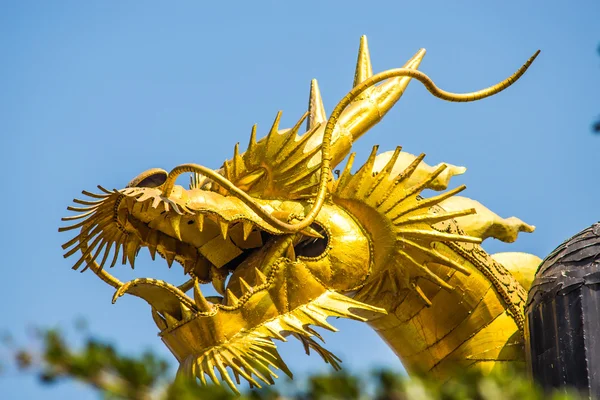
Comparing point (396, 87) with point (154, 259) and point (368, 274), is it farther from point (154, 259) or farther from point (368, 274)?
point (154, 259)

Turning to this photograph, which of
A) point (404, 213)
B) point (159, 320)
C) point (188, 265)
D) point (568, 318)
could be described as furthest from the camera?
point (188, 265)

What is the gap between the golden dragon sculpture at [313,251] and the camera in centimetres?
1021

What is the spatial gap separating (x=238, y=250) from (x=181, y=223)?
2.16 feet

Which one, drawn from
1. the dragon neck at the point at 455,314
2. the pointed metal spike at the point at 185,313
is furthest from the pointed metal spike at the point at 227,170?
the dragon neck at the point at 455,314

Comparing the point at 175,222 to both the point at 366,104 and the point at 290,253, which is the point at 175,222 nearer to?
the point at 290,253

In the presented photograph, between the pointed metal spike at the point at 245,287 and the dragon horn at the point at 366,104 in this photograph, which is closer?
the pointed metal spike at the point at 245,287

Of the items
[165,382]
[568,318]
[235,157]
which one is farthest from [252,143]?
[165,382]

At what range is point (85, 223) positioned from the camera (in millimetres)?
10695

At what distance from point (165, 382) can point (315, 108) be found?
21.4ft

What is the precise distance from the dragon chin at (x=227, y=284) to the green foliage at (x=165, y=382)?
3.93 metres

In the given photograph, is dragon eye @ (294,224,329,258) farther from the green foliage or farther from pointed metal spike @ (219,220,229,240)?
the green foliage

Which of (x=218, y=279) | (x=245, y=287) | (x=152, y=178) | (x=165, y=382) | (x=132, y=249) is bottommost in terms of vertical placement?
(x=165, y=382)

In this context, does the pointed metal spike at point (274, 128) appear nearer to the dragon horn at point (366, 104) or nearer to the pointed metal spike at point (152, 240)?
the dragon horn at point (366, 104)

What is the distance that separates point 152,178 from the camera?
10484mm
